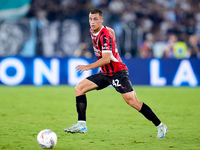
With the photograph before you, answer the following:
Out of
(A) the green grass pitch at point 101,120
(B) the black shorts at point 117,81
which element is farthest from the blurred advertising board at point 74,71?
(B) the black shorts at point 117,81

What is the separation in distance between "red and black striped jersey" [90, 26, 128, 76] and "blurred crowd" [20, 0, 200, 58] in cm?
1290

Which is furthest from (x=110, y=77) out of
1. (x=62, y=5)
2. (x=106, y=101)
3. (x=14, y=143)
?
(x=62, y=5)

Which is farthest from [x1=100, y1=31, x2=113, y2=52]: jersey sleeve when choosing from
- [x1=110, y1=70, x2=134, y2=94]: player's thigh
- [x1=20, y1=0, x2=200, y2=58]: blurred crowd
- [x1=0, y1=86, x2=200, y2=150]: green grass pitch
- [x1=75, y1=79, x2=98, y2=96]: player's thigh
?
[x1=20, y1=0, x2=200, y2=58]: blurred crowd

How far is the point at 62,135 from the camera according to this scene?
6824mm

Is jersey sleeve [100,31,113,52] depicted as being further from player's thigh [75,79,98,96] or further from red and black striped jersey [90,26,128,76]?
player's thigh [75,79,98,96]

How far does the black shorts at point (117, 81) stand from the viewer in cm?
673

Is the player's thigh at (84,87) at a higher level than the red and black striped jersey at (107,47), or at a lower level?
lower

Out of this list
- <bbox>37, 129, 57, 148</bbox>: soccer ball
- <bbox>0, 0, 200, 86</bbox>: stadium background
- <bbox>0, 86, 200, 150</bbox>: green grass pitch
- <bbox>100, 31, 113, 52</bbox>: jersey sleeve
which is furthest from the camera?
<bbox>0, 0, 200, 86</bbox>: stadium background

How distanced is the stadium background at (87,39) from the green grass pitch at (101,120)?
60.1 inches

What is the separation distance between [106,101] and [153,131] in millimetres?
5122

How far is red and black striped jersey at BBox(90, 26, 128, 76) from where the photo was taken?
6590 mm

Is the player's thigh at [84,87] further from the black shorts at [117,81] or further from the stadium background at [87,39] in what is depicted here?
the stadium background at [87,39]

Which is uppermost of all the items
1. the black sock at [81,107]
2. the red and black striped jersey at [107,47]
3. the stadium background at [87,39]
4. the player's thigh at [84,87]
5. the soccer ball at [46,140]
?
the stadium background at [87,39]

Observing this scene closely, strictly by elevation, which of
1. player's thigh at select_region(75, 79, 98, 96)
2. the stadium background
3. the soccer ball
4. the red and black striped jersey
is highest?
the stadium background
